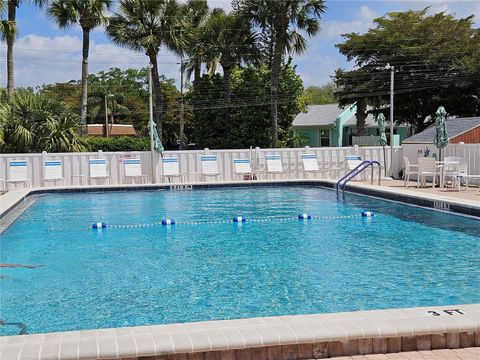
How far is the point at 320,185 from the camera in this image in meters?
18.3

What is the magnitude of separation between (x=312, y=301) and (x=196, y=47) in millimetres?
27354

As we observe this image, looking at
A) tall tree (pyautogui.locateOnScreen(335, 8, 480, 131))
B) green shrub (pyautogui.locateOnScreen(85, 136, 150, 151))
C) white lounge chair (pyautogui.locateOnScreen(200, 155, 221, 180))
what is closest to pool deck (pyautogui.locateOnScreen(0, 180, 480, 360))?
white lounge chair (pyautogui.locateOnScreen(200, 155, 221, 180))

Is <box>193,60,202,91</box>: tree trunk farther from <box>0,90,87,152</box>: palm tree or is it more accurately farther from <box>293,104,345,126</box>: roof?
<box>0,90,87,152</box>: palm tree

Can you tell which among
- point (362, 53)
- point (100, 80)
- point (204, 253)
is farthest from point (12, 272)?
point (100, 80)

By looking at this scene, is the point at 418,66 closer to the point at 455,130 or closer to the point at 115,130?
the point at 455,130

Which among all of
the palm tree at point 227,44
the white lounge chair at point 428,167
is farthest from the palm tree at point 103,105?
the white lounge chair at point 428,167

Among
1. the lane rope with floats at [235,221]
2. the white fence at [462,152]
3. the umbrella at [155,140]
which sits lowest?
the lane rope with floats at [235,221]

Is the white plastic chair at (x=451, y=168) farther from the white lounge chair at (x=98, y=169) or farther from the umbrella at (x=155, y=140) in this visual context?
the white lounge chair at (x=98, y=169)

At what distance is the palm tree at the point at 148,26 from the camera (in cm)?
2759

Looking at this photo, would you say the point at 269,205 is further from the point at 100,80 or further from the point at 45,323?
the point at 100,80

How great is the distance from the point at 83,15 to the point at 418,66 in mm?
21300

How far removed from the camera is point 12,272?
291 inches

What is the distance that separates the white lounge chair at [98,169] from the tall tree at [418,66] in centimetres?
2336

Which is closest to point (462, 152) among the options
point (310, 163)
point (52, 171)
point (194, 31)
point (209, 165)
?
point (310, 163)
